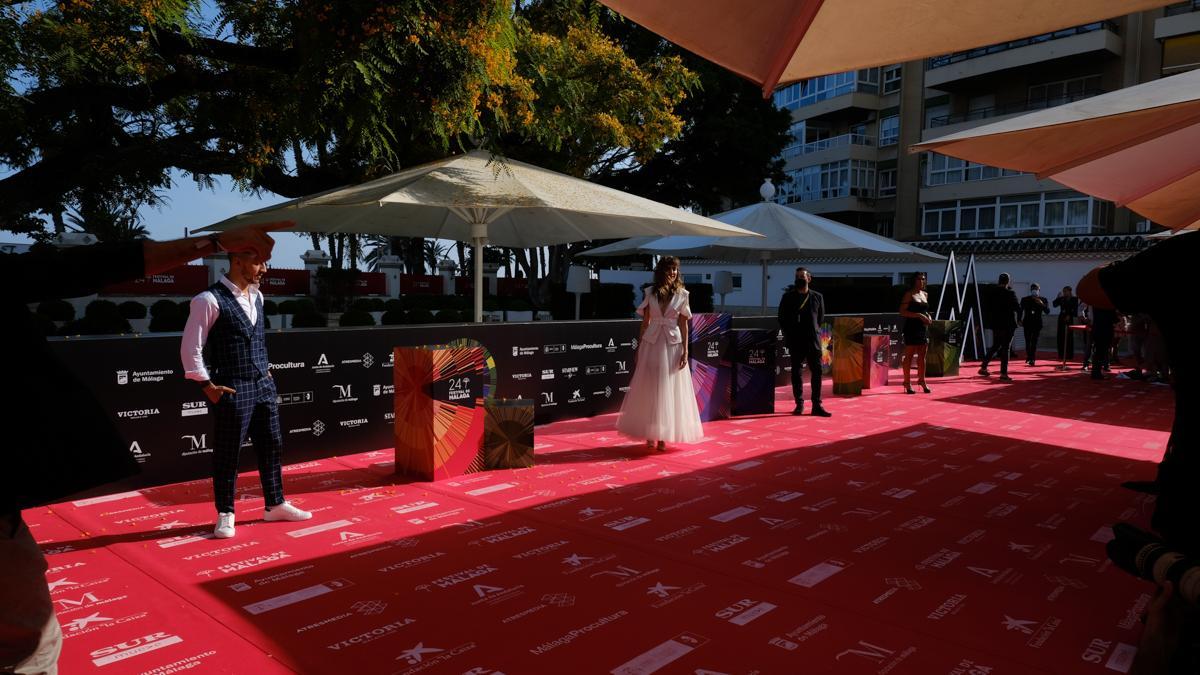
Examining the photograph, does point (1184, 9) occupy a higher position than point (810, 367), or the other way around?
point (1184, 9)

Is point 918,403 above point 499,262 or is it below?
below

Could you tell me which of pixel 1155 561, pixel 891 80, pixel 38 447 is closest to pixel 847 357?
pixel 1155 561

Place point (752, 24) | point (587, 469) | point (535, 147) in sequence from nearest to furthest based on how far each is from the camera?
point (752, 24), point (587, 469), point (535, 147)

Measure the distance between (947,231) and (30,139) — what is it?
36677 mm

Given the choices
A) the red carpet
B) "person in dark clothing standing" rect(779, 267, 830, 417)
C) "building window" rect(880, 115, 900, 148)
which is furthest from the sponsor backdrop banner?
"building window" rect(880, 115, 900, 148)

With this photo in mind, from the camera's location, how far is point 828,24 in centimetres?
328

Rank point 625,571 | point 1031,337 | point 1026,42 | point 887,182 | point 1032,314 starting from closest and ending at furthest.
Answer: point 625,571 → point 1032,314 → point 1031,337 → point 1026,42 → point 887,182

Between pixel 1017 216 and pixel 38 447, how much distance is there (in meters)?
38.1

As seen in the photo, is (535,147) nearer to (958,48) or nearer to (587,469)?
(587,469)

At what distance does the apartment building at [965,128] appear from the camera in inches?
1183

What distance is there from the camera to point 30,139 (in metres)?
10.5

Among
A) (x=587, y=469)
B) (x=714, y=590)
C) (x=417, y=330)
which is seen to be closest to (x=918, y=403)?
(x=587, y=469)

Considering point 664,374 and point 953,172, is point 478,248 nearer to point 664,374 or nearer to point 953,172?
point 664,374

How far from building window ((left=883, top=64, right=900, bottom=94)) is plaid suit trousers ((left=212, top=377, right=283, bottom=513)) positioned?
42.9m
